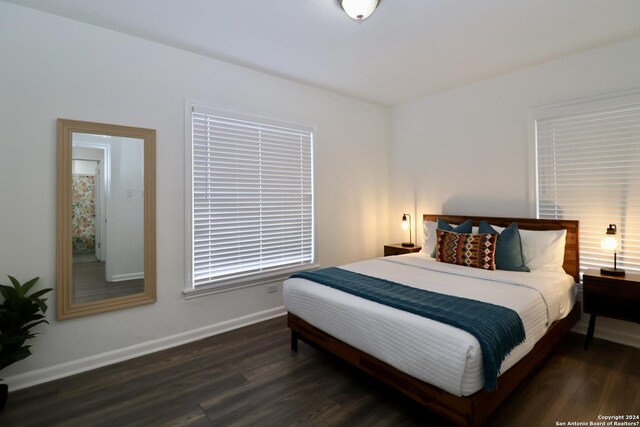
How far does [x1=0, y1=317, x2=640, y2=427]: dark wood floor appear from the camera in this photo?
6.28 feet

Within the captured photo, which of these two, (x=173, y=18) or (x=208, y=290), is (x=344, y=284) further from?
(x=173, y=18)

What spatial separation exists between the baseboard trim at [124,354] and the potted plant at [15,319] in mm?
185

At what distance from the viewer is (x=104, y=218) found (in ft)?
8.50

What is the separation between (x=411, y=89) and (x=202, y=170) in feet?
8.97

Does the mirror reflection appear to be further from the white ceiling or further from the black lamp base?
the black lamp base

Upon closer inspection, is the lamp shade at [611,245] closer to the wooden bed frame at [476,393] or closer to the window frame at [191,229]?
the wooden bed frame at [476,393]

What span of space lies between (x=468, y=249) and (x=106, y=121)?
11.3ft

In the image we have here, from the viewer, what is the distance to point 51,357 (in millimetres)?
2359

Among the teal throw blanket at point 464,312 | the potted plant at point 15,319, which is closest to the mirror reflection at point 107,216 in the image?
the potted plant at point 15,319

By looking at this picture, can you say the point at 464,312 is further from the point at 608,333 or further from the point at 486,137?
the point at 486,137

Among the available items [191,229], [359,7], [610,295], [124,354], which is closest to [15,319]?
[124,354]

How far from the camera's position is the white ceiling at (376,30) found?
7.44ft

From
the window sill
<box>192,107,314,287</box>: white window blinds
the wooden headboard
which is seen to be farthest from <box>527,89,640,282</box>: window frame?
the window sill

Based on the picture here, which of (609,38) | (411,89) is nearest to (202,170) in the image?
(411,89)
